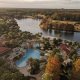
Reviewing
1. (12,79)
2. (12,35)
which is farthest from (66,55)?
(12,35)

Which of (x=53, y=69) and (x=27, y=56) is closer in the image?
(x=53, y=69)

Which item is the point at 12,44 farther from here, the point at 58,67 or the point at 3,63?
the point at 58,67

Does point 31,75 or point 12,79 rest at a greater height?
point 12,79

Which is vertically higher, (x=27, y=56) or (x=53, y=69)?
(x=53, y=69)

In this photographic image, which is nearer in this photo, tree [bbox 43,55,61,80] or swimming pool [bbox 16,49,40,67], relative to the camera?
tree [bbox 43,55,61,80]

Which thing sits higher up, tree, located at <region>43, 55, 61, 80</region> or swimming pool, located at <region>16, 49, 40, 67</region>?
tree, located at <region>43, 55, 61, 80</region>

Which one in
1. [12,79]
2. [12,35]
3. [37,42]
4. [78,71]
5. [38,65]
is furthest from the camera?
[12,35]

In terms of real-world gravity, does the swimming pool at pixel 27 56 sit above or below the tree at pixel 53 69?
below

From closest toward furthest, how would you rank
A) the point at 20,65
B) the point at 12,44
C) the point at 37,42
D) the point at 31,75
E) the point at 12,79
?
the point at 12,79
the point at 31,75
the point at 20,65
the point at 12,44
the point at 37,42

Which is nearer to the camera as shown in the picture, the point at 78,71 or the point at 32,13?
the point at 78,71

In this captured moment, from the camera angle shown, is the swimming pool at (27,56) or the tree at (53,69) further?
the swimming pool at (27,56)
